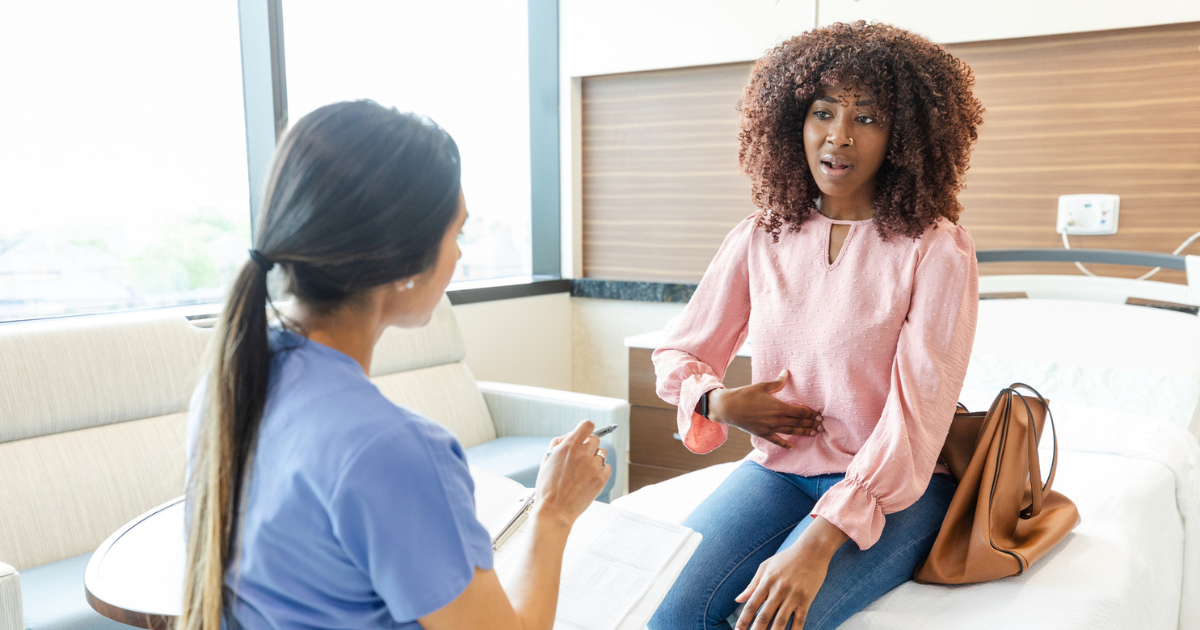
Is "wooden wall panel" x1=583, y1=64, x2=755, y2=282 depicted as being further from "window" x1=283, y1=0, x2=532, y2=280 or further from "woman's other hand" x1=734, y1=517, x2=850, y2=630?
"woman's other hand" x1=734, y1=517, x2=850, y2=630

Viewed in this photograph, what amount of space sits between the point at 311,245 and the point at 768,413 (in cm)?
87

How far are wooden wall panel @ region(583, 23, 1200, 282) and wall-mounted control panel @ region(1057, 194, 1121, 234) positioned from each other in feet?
0.11

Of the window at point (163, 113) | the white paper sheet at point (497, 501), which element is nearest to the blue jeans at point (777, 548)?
the white paper sheet at point (497, 501)

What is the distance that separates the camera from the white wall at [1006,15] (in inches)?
100.0

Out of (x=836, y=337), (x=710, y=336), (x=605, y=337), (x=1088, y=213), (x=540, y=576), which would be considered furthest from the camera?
(x=605, y=337)

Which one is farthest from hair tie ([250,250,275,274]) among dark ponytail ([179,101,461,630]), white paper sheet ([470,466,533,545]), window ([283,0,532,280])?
window ([283,0,532,280])

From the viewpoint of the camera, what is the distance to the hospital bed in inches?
49.0

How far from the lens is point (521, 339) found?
3611 millimetres

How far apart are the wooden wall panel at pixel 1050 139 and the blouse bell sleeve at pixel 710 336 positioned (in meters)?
1.68

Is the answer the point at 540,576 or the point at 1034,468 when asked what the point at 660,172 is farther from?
the point at 540,576

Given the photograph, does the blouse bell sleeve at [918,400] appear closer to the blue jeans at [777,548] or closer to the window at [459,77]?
the blue jeans at [777,548]

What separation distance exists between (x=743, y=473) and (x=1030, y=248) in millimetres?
1838

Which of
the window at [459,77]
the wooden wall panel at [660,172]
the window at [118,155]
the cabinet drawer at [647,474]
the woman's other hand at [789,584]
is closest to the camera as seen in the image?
the woman's other hand at [789,584]

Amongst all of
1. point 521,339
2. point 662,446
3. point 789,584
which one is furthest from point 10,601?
point 521,339
